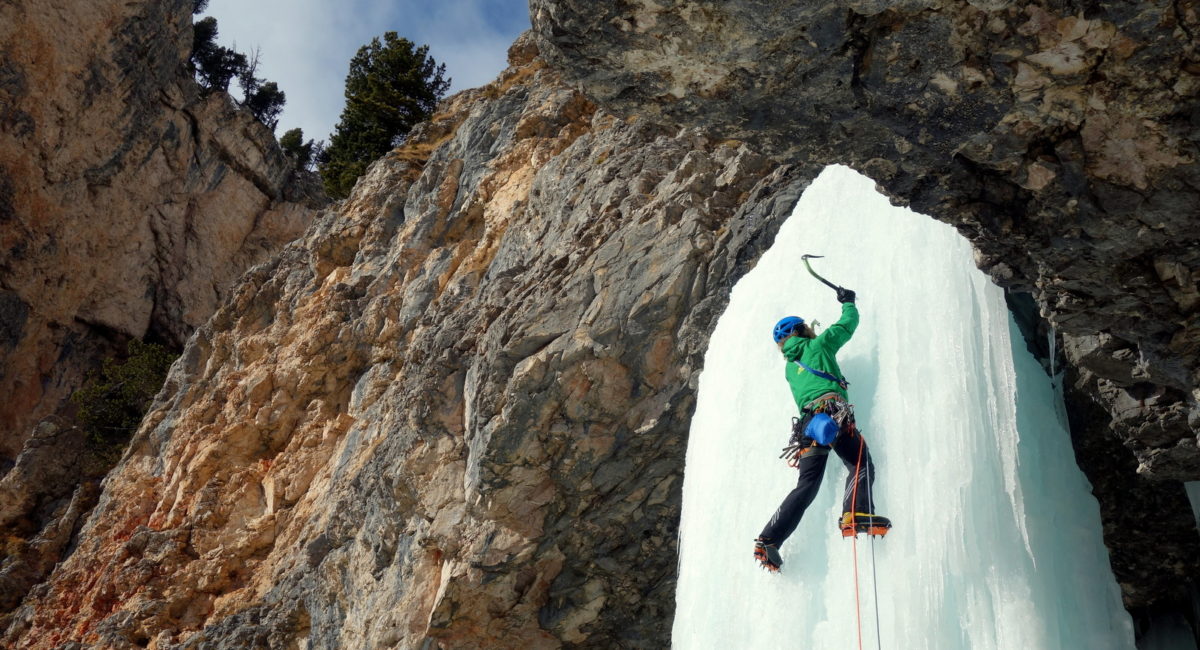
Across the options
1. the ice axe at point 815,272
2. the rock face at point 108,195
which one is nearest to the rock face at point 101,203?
the rock face at point 108,195

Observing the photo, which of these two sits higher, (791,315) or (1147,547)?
(791,315)

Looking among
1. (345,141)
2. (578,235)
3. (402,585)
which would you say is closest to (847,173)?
(578,235)

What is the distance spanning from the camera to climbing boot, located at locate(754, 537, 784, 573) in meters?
5.38

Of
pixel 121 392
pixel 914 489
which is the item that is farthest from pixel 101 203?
pixel 914 489

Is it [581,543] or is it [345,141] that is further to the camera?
[345,141]

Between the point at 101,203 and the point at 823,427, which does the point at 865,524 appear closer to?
the point at 823,427

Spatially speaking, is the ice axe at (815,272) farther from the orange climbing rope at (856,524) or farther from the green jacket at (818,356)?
the orange climbing rope at (856,524)

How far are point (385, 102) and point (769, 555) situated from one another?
667 inches

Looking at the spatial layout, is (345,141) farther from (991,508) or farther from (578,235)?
(991,508)

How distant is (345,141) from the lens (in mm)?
20797

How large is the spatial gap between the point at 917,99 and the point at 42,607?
13.7 meters

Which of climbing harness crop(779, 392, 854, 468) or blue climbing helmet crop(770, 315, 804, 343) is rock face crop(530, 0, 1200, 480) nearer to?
climbing harness crop(779, 392, 854, 468)

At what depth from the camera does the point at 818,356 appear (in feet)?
18.7

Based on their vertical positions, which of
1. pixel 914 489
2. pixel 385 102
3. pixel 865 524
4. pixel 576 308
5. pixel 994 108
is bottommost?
pixel 865 524
